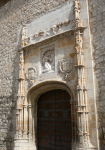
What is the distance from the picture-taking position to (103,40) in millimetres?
4633

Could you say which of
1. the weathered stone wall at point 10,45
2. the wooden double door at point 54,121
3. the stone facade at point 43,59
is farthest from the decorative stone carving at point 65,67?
the weathered stone wall at point 10,45

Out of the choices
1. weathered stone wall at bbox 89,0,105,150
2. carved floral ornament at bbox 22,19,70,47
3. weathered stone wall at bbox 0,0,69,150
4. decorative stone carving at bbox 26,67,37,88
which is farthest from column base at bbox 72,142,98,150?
carved floral ornament at bbox 22,19,70,47

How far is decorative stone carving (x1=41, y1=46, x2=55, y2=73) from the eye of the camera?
5.65 m

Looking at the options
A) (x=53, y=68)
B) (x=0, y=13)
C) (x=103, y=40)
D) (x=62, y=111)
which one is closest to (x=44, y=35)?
(x=53, y=68)

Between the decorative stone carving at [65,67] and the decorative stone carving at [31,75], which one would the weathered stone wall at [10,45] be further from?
the decorative stone carving at [65,67]

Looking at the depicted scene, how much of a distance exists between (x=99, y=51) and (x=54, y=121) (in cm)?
255

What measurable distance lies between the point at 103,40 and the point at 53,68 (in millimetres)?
1774

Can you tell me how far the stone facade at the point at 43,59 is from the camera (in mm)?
4617

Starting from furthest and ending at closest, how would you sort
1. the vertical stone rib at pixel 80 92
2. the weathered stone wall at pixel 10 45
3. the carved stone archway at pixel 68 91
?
1. the weathered stone wall at pixel 10 45
2. the carved stone archway at pixel 68 91
3. the vertical stone rib at pixel 80 92

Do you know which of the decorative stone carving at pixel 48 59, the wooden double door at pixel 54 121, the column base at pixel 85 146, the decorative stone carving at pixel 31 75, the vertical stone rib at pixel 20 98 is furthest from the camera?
the decorative stone carving at pixel 31 75

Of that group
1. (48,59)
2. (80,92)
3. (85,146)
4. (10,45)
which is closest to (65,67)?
(48,59)

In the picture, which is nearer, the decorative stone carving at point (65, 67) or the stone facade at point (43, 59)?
the stone facade at point (43, 59)

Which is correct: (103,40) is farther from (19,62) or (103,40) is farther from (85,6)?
(19,62)

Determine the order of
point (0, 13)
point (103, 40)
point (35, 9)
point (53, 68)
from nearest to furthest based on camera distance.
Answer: point (103, 40)
point (53, 68)
point (35, 9)
point (0, 13)
